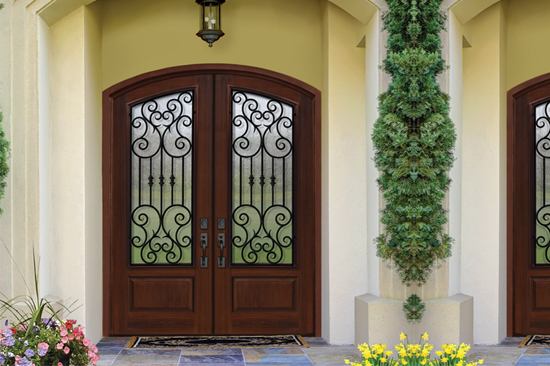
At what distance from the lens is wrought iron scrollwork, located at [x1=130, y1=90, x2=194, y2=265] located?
19.7ft

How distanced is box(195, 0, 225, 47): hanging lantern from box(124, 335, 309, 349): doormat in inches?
104

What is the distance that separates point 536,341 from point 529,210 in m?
1.19

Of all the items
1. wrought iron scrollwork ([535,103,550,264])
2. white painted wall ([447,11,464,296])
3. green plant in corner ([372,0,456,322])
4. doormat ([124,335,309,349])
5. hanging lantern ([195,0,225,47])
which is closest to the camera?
green plant in corner ([372,0,456,322])

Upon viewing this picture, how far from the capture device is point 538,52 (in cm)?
594

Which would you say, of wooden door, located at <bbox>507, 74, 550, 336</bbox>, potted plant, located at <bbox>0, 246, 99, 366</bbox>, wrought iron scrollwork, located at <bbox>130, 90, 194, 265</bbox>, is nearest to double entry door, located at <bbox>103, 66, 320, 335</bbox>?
wrought iron scrollwork, located at <bbox>130, 90, 194, 265</bbox>

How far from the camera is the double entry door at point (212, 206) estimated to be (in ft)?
19.7

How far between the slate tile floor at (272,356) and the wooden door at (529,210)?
453mm

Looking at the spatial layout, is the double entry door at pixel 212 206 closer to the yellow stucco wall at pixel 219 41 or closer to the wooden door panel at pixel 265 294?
the wooden door panel at pixel 265 294

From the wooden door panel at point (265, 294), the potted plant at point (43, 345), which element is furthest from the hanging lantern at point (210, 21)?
the potted plant at point (43, 345)

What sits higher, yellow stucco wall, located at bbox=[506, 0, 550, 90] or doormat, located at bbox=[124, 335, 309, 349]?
yellow stucco wall, located at bbox=[506, 0, 550, 90]

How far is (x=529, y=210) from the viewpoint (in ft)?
19.8

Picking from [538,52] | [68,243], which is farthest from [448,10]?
[68,243]

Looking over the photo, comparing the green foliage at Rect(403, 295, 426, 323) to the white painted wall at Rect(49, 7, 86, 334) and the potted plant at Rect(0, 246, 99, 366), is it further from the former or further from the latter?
the white painted wall at Rect(49, 7, 86, 334)

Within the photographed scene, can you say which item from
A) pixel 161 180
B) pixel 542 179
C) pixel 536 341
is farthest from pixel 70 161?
pixel 536 341
